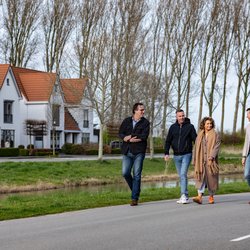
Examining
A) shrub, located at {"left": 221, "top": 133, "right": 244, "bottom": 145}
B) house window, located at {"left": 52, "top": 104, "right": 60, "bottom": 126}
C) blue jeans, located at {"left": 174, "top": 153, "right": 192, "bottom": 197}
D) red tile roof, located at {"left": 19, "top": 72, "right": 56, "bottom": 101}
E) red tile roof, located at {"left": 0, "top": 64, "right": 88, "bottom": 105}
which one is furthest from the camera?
shrub, located at {"left": 221, "top": 133, "right": 244, "bottom": 145}

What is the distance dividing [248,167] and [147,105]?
114 ft

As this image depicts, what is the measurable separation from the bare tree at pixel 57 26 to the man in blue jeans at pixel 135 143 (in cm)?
4811

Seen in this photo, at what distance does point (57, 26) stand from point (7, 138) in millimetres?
11894

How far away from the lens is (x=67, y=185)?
101 ft

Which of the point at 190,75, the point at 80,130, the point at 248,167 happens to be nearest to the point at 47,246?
the point at 248,167

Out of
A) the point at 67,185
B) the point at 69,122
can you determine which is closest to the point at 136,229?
the point at 67,185

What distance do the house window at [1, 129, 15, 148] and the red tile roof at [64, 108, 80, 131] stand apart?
8.71 meters

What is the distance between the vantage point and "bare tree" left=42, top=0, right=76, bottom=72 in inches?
2480

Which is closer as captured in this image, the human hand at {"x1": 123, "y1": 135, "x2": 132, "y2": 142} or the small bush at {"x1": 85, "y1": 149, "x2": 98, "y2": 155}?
the human hand at {"x1": 123, "y1": 135, "x2": 132, "y2": 142}

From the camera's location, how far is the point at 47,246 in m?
8.67

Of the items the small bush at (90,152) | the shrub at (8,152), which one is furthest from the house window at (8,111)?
the shrub at (8,152)

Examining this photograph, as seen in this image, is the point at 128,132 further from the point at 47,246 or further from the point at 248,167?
the point at 47,246

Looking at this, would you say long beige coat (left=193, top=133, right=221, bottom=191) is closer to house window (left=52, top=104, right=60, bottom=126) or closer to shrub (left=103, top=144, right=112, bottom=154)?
house window (left=52, top=104, right=60, bottom=126)

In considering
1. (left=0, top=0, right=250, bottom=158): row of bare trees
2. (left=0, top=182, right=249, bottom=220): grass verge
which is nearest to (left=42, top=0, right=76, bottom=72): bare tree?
(left=0, top=0, right=250, bottom=158): row of bare trees
